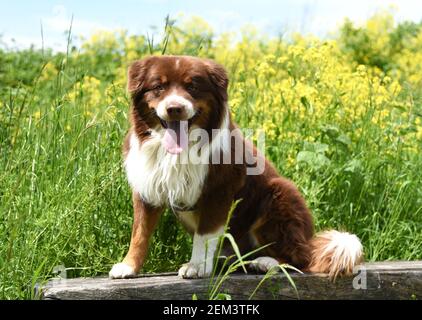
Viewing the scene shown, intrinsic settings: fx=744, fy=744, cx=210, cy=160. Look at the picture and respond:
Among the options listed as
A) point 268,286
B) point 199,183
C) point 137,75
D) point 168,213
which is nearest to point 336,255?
point 268,286

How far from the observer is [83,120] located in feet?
16.3

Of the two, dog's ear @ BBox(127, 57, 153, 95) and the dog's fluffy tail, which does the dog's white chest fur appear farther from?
the dog's fluffy tail

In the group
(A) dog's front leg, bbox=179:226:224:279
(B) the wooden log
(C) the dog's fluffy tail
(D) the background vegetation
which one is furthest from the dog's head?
(C) the dog's fluffy tail

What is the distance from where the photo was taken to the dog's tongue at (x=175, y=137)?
4012mm

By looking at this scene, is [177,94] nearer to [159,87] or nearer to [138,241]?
[159,87]

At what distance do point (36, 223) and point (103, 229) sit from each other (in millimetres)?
557

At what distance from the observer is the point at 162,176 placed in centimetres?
413

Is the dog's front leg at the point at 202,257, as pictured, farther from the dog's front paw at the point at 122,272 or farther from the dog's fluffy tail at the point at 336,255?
the dog's fluffy tail at the point at 336,255

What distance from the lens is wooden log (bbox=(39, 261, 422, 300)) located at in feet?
13.1

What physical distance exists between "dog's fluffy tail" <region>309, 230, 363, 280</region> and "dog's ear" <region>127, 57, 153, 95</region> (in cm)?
140

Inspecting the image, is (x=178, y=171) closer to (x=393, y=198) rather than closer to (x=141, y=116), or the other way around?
(x=141, y=116)

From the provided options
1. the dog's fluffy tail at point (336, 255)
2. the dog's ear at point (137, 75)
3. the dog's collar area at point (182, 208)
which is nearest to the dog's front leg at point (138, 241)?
the dog's collar area at point (182, 208)

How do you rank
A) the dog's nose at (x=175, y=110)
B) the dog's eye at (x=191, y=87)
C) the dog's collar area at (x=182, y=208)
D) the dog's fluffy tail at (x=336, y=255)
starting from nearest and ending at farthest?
1. the dog's nose at (x=175, y=110)
2. the dog's eye at (x=191, y=87)
3. the dog's collar area at (x=182, y=208)
4. the dog's fluffy tail at (x=336, y=255)

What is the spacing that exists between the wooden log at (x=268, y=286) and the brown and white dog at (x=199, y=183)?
0.26 feet
